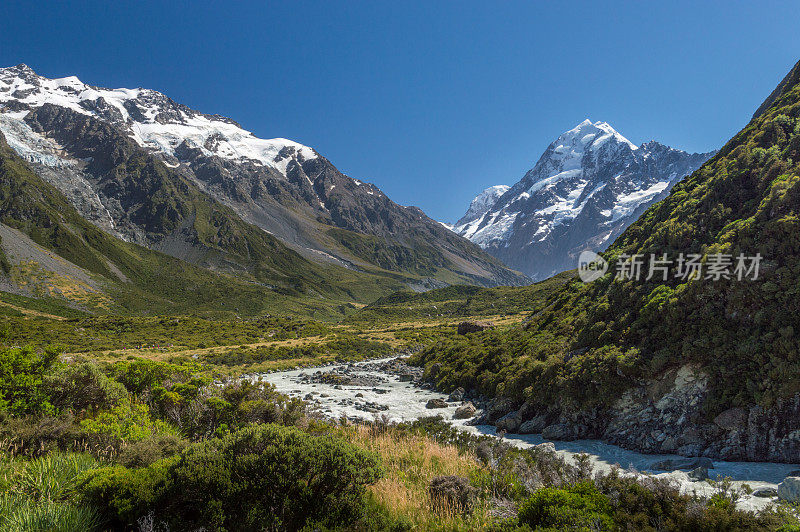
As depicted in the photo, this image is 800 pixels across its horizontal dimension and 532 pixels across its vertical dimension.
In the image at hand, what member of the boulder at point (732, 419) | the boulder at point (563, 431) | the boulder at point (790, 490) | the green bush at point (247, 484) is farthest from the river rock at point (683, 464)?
the green bush at point (247, 484)

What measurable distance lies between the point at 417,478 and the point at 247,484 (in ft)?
15.5

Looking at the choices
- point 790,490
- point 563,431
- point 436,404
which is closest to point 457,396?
point 436,404

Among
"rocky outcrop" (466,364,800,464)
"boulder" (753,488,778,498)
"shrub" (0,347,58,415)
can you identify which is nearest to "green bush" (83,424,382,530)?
"shrub" (0,347,58,415)

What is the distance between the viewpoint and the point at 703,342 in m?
16.3

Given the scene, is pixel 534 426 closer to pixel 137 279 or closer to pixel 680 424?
pixel 680 424

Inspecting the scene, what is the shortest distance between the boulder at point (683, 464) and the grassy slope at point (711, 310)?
246 cm

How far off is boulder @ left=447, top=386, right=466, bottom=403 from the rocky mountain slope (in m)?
3.63

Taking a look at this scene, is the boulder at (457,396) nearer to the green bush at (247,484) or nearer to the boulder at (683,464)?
the boulder at (683,464)

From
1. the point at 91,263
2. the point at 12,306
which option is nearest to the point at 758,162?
the point at 12,306

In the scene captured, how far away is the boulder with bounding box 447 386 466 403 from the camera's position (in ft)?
97.1

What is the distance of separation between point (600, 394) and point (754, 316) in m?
7.12

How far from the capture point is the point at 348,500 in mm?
7453

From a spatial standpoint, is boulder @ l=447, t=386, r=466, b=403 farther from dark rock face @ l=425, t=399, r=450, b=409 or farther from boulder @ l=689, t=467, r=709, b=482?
boulder @ l=689, t=467, r=709, b=482

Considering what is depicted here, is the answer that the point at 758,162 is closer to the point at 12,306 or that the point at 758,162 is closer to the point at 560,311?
the point at 560,311
